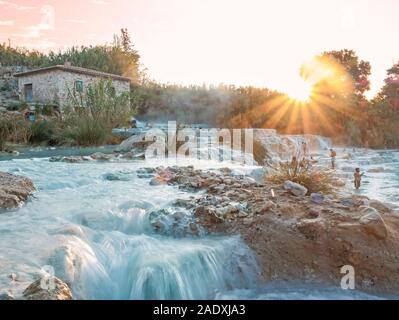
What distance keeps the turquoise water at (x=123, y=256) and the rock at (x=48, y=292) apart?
Result: 0.12 m

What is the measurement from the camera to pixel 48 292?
2246mm

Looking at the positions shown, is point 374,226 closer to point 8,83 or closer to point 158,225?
point 158,225

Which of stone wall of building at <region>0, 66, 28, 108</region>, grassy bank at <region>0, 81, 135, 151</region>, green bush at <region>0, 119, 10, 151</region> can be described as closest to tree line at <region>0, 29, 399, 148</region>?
stone wall of building at <region>0, 66, 28, 108</region>

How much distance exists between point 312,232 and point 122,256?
68.3 inches

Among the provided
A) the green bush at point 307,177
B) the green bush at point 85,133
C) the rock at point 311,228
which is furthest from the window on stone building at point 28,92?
the rock at point 311,228

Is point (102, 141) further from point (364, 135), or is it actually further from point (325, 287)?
point (364, 135)

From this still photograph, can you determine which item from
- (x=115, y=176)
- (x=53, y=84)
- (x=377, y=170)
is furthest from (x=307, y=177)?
(x=53, y=84)

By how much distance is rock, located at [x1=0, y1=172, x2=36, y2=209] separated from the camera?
428cm

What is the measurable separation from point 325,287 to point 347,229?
0.67 metres

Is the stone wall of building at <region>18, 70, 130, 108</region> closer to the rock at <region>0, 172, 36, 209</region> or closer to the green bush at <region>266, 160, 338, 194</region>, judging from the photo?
the rock at <region>0, 172, 36, 209</region>

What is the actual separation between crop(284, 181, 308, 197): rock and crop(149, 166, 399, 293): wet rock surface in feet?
0.35

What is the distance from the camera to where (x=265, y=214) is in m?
3.82

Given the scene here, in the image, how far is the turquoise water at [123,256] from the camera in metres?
2.78

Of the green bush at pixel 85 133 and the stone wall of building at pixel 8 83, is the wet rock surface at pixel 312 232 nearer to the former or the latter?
the green bush at pixel 85 133
